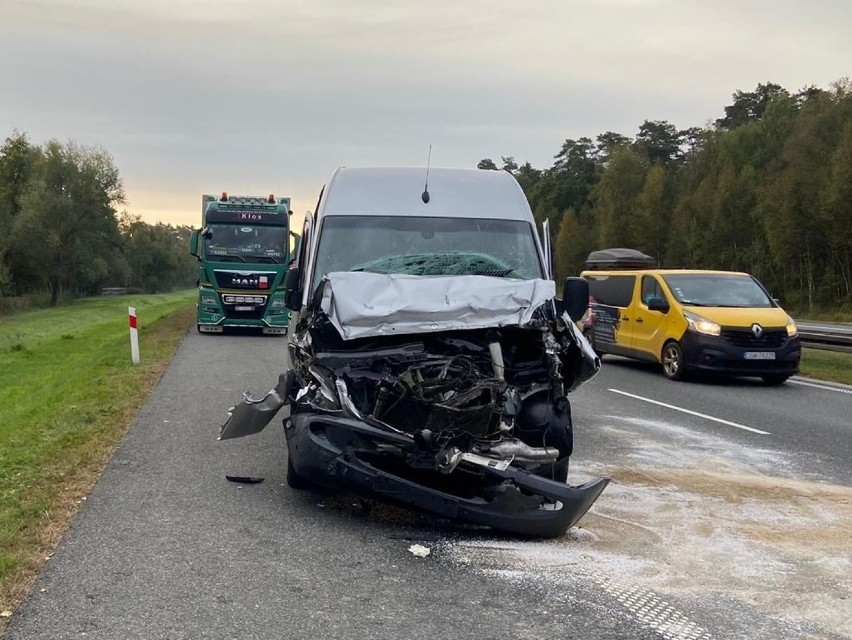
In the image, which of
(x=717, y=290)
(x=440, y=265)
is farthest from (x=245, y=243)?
(x=440, y=265)

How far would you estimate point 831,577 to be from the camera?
4.66m

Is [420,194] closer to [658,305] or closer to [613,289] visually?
[658,305]

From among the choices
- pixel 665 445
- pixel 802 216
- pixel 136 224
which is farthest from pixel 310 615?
pixel 136 224

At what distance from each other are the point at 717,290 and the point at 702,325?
129 centimetres

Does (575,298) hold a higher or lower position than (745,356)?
higher

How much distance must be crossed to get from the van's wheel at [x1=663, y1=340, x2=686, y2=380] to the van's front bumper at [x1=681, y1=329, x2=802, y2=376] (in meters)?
0.44

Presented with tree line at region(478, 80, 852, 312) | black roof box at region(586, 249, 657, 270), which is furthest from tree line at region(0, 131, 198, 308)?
black roof box at region(586, 249, 657, 270)

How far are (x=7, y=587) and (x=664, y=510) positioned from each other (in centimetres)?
418

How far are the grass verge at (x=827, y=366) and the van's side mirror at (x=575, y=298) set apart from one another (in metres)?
9.70

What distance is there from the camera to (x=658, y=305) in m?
14.8

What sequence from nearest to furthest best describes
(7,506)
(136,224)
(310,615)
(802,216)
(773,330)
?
1. (310,615)
2. (7,506)
3. (773,330)
4. (802,216)
5. (136,224)

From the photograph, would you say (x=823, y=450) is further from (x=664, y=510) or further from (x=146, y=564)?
(x=146, y=564)

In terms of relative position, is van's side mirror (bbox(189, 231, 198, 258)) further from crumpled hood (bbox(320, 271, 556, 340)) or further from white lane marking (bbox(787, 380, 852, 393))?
crumpled hood (bbox(320, 271, 556, 340))

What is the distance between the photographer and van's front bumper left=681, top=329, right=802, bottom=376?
13461mm
